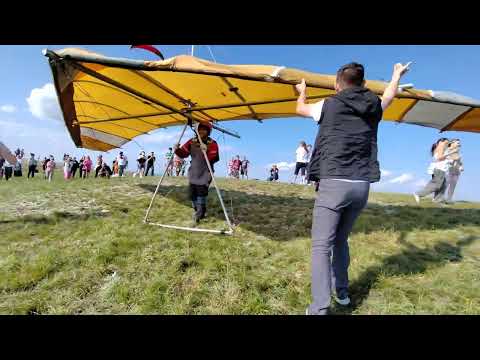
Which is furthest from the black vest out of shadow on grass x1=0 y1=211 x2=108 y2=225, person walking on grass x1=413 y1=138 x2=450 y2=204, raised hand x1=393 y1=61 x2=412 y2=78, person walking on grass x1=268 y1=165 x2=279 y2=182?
person walking on grass x1=268 y1=165 x2=279 y2=182

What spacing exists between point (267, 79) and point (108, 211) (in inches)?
195

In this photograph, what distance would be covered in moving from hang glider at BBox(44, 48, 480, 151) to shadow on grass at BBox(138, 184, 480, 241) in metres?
2.25

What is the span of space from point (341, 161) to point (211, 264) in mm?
2210

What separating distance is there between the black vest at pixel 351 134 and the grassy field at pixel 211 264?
1471 mm

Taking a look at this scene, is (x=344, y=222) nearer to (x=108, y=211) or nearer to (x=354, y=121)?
(x=354, y=121)

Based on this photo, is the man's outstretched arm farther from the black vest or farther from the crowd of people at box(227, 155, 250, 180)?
the crowd of people at box(227, 155, 250, 180)

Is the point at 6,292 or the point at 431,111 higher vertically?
the point at 431,111

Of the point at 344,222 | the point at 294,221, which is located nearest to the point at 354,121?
the point at 344,222

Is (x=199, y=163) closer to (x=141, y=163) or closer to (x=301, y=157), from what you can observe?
(x=301, y=157)

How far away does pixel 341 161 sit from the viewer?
215 centimetres

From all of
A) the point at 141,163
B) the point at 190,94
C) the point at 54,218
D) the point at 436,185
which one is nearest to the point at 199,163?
the point at 190,94

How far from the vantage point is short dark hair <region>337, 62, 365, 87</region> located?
2.19m

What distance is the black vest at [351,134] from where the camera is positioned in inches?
83.9

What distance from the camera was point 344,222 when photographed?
234cm
